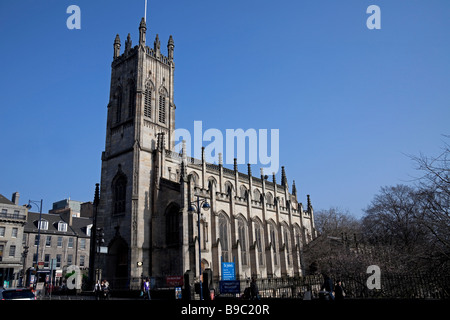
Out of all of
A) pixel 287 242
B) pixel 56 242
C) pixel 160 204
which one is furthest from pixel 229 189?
pixel 56 242

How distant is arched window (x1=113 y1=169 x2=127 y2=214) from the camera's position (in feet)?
117

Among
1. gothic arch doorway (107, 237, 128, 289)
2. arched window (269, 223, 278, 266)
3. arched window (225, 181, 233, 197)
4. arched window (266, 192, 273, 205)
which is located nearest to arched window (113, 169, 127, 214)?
gothic arch doorway (107, 237, 128, 289)

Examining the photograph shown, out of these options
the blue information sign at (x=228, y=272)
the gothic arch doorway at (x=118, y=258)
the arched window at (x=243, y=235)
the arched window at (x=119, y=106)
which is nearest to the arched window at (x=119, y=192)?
the gothic arch doorway at (x=118, y=258)

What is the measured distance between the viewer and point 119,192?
120 ft

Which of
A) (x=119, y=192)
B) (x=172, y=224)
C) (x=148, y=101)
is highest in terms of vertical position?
(x=148, y=101)

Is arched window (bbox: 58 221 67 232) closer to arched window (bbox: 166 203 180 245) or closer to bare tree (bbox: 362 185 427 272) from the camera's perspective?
arched window (bbox: 166 203 180 245)

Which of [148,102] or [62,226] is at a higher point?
[148,102]

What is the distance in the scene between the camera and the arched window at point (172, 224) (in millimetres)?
33094

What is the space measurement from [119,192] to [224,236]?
40.8ft

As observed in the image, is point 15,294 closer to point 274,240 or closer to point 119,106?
point 119,106

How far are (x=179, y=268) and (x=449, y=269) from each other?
22445 millimetres

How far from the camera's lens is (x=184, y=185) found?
3256 centimetres

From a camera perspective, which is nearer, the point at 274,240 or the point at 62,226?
the point at 274,240

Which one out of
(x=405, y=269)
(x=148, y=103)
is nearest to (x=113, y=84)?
(x=148, y=103)
